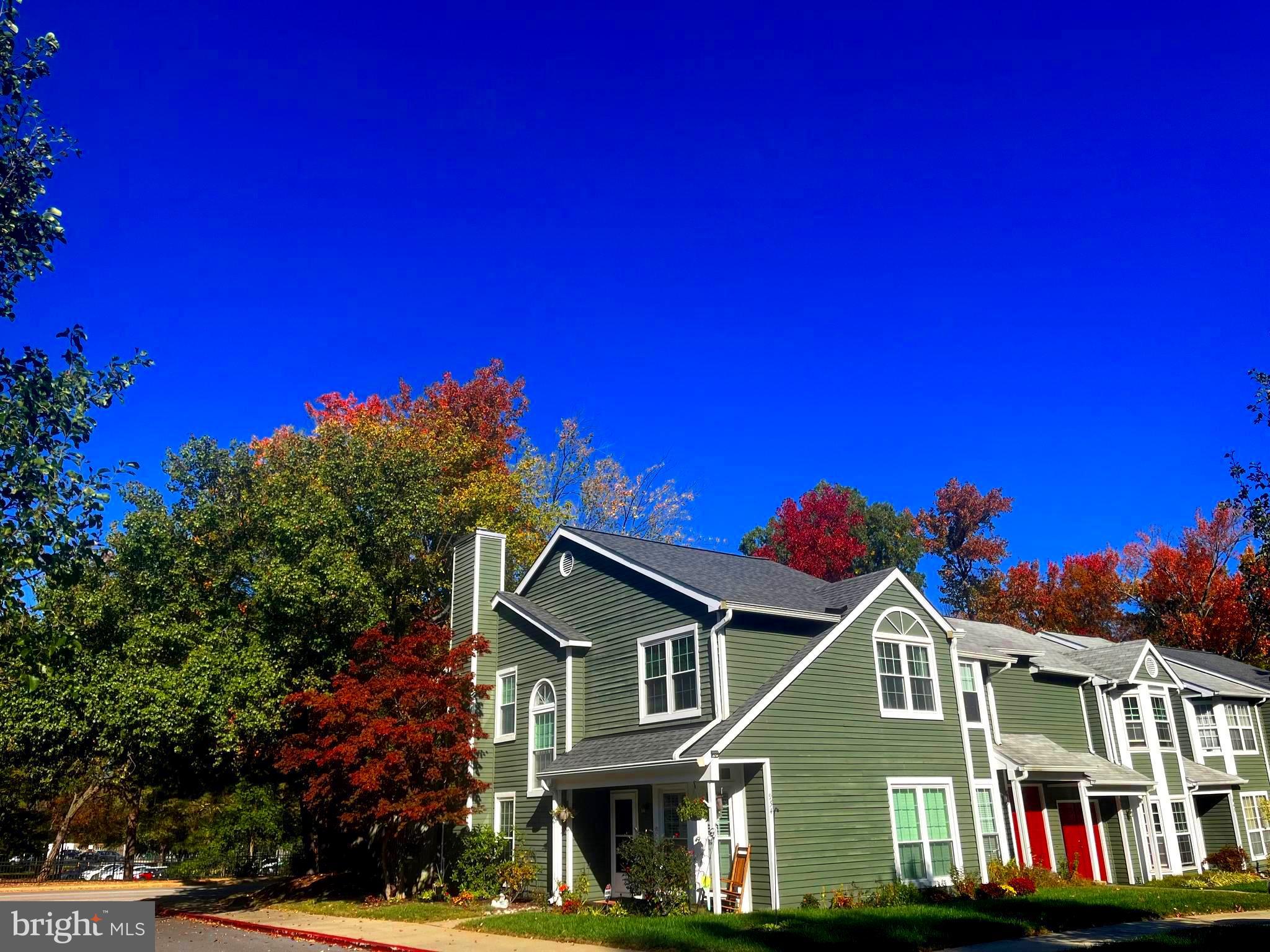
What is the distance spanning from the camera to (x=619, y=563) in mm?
22250

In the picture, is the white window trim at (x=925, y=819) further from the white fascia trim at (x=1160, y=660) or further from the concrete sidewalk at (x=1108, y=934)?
the white fascia trim at (x=1160, y=660)

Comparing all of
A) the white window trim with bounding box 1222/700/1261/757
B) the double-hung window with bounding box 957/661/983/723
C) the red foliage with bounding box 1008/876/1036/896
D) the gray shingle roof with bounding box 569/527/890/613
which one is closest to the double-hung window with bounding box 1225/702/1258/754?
the white window trim with bounding box 1222/700/1261/757

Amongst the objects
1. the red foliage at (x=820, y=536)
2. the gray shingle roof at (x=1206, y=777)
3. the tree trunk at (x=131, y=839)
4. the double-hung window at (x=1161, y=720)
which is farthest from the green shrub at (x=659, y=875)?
the red foliage at (x=820, y=536)

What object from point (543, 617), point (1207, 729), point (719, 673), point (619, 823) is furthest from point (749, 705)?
point (1207, 729)

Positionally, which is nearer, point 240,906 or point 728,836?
point 728,836

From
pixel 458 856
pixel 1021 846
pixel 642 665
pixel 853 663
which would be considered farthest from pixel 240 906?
pixel 1021 846

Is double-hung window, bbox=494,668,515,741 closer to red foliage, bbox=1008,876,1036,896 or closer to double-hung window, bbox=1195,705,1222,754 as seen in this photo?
red foliage, bbox=1008,876,1036,896

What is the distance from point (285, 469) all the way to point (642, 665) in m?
14.9

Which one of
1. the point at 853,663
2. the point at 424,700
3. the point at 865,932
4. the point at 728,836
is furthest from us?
the point at 424,700

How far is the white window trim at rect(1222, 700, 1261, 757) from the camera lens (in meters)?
30.4

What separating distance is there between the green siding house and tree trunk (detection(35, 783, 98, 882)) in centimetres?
2031

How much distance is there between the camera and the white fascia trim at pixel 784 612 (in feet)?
62.2

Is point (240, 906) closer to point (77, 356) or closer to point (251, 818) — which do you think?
point (251, 818)

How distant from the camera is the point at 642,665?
20.8 m
